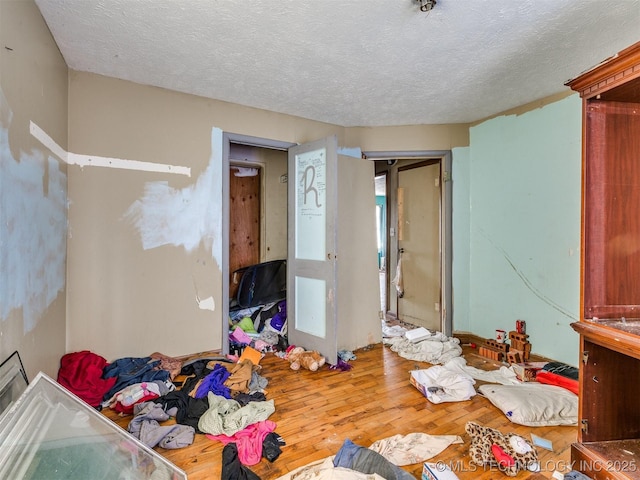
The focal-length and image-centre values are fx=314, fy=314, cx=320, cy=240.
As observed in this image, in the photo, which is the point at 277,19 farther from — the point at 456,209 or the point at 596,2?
the point at 456,209

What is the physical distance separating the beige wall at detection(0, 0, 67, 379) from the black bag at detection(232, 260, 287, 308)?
1.79 metres

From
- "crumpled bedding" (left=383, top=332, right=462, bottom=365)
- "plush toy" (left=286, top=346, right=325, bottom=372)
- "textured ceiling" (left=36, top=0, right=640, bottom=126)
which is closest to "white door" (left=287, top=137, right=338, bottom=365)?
"plush toy" (left=286, top=346, right=325, bottom=372)

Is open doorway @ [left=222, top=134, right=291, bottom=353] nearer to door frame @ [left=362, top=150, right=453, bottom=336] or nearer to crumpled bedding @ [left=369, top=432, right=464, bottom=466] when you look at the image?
door frame @ [left=362, top=150, right=453, bottom=336]

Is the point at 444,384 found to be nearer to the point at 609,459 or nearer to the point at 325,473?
the point at 609,459

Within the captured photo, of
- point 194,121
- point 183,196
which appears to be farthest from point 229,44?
point 183,196

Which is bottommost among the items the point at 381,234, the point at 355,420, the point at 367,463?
the point at 355,420

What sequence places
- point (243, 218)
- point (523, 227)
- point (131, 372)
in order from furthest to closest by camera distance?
point (243, 218), point (523, 227), point (131, 372)

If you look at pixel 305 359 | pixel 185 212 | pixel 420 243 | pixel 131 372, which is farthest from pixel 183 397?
pixel 420 243

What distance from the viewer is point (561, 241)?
8.93ft

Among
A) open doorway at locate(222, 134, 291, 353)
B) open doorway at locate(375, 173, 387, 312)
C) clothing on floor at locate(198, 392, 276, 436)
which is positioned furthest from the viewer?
open doorway at locate(375, 173, 387, 312)

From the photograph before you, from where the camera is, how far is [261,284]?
3.84 meters

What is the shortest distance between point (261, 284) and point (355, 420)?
2.11 m

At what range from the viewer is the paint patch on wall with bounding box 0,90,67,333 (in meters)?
1.38

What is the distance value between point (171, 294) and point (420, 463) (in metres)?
2.26
